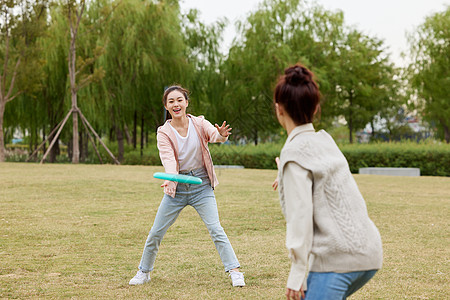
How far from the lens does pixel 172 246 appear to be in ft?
23.6

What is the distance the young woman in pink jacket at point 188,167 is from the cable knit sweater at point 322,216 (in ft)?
8.21

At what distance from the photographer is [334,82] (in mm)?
36875

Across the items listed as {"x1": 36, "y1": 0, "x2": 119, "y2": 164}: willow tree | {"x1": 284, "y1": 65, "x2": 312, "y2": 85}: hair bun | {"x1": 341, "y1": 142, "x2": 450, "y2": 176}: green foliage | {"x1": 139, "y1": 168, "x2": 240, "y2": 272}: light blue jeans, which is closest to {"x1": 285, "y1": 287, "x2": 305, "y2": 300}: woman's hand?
{"x1": 284, "y1": 65, "x2": 312, "y2": 85}: hair bun

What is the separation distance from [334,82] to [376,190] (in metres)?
22.7

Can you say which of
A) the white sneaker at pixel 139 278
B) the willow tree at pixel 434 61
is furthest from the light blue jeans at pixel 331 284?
the willow tree at pixel 434 61

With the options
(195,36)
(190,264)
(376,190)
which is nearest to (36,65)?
(195,36)

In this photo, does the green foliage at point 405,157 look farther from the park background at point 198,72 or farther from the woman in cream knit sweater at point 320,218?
the woman in cream knit sweater at point 320,218

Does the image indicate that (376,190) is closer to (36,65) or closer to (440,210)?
(440,210)

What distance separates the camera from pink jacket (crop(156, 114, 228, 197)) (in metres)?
4.67

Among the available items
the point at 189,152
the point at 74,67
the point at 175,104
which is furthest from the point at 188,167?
the point at 74,67

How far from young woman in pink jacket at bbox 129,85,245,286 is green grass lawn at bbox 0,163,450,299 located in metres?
0.46

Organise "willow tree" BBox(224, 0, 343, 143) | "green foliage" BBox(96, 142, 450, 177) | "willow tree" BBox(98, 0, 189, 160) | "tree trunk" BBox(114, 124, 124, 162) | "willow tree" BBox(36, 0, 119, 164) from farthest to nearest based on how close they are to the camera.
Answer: "willow tree" BBox(224, 0, 343, 143) → "tree trunk" BBox(114, 124, 124, 162) → "willow tree" BBox(98, 0, 189, 160) → "willow tree" BBox(36, 0, 119, 164) → "green foliage" BBox(96, 142, 450, 177)

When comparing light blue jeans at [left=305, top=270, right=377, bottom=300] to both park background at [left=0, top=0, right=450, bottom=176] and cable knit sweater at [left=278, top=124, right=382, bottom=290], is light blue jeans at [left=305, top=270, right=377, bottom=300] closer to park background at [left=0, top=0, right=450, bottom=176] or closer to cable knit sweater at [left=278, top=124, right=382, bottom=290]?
cable knit sweater at [left=278, top=124, right=382, bottom=290]

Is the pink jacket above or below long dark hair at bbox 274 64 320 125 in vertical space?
below
